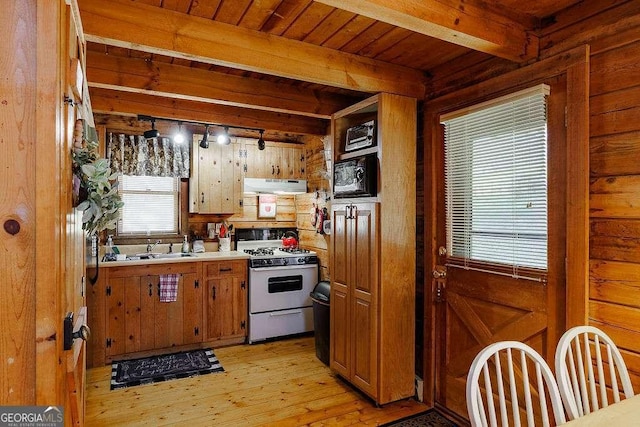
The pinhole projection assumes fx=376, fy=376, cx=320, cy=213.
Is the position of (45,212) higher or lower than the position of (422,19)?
lower

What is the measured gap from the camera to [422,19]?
1.80m

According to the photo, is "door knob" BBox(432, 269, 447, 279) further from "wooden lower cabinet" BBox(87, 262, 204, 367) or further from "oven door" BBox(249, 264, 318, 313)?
"wooden lower cabinet" BBox(87, 262, 204, 367)

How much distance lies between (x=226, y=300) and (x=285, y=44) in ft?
9.33

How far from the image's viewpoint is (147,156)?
429cm

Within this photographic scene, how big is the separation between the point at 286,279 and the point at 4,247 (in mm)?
3454

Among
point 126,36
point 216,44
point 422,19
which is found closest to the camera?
point 422,19

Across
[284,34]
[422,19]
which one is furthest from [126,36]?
[422,19]

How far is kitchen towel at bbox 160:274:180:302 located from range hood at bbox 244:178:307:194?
1.38 m

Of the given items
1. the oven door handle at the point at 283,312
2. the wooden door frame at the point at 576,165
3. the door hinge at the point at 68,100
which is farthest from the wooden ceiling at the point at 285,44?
the oven door handle at the point at 283,312

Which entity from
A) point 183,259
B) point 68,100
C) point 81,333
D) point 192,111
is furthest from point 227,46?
point 183,259

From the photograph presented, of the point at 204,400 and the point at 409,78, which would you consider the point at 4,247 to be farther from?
the point at 409,78

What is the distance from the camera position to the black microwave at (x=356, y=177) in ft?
9.39

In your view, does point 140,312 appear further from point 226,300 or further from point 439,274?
point 439,274

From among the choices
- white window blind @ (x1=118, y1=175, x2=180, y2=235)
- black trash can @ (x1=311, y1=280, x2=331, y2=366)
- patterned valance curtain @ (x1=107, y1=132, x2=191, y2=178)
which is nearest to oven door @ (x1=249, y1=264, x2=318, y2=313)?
black trash can @ (x1=311, y1=280, x2=331, y2=366)
